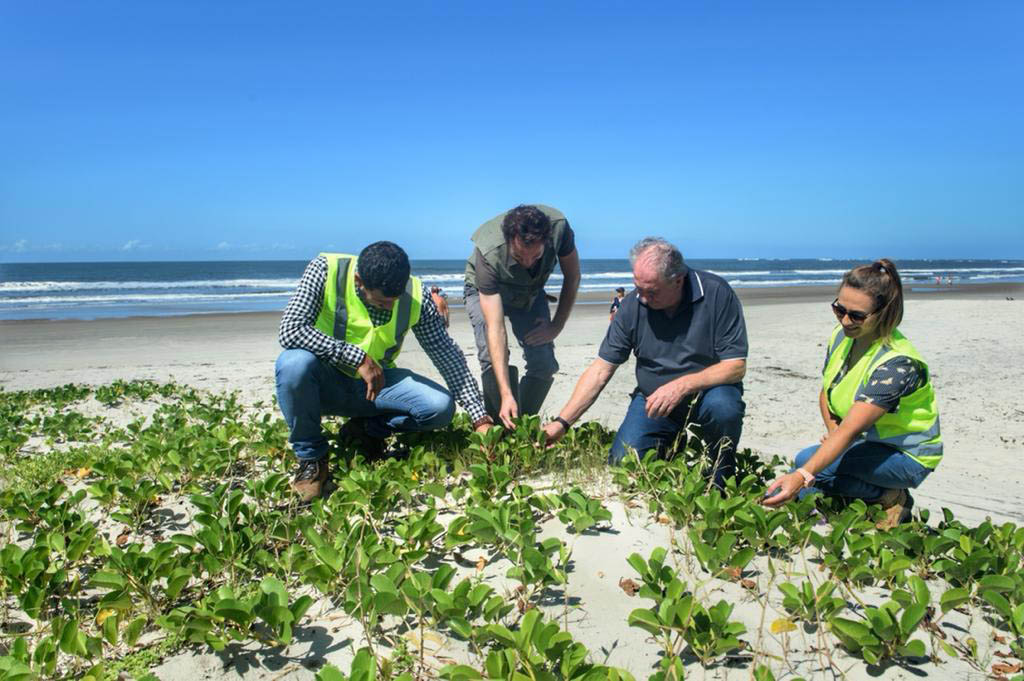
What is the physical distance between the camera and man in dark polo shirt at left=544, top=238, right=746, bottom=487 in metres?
4.11

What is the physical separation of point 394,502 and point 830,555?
81.3 inches

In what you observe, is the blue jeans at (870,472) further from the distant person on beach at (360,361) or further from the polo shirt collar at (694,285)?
the distant person on beach at (360,361)

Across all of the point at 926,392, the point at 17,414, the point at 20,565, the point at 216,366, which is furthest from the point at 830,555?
the point at 216,366

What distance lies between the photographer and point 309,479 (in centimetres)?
411

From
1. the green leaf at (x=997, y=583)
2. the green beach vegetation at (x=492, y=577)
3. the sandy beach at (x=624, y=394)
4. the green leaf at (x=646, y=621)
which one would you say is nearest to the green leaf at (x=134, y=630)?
the green beach vegetation at (x=492, y=577)

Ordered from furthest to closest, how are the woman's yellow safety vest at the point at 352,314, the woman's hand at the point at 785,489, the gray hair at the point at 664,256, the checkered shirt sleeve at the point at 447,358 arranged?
the checkered shirt sleeve at the point at 447,358
the woman's yellow safety vest at the point at 352,314
the gray hair at the point at 664,256
the woman's hand at the point at 785,489

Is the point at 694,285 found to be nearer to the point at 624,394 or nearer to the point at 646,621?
the point at 646,621

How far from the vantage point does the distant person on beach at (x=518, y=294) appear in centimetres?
477

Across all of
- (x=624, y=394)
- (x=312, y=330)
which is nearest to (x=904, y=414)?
(x=312, y=330)

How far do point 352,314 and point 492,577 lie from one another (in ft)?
6.78

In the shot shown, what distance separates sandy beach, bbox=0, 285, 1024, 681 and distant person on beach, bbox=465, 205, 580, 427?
1.18 metres

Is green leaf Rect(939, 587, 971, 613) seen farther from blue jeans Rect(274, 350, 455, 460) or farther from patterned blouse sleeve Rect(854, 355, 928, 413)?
blue jeans Rect(274, 350, 455, 460)

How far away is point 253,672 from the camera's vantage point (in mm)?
2447

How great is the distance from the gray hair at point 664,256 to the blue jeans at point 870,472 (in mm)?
1255
